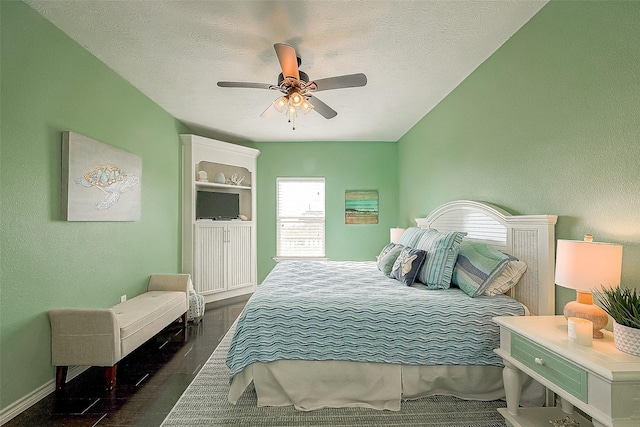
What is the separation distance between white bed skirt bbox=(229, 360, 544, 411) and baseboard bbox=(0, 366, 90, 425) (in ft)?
4.32

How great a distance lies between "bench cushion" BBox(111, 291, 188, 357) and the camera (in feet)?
7.65

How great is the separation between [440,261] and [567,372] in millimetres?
1173

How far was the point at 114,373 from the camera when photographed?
7.29ft

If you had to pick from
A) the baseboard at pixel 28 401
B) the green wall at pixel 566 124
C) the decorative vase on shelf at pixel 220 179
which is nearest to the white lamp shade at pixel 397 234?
the green wall at pixel 566 124

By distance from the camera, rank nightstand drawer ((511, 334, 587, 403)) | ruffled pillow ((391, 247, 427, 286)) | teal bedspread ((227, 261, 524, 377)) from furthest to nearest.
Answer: ruffled pillow ((391, 247, 427, 286)), teal bedspread ((227, 261, 524, 377)), nightstand drawer ((511, 334, 587, 403))

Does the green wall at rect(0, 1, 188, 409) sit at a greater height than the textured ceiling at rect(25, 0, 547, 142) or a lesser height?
lesser

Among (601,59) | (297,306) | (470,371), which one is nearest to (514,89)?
(601,59)

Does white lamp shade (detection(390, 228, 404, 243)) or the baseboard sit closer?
the baseboard

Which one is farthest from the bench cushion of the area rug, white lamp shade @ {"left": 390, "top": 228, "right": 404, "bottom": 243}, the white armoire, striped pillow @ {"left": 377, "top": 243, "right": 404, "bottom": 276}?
white lamp shade @ {"left": 390, "top": 228, "right": 404, "bottom": 243}

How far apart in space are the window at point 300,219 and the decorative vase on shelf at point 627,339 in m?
4.16

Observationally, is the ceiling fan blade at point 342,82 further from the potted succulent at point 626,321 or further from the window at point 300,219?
the window at point 300,219

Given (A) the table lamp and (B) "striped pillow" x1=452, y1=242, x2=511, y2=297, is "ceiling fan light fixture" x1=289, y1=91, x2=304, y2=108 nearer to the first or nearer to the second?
(B) "striped pillow" x1=452, y1=242, x2=511, y2=297

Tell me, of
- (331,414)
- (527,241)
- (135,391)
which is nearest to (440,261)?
(527,241)

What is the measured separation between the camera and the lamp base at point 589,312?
1.43 m
